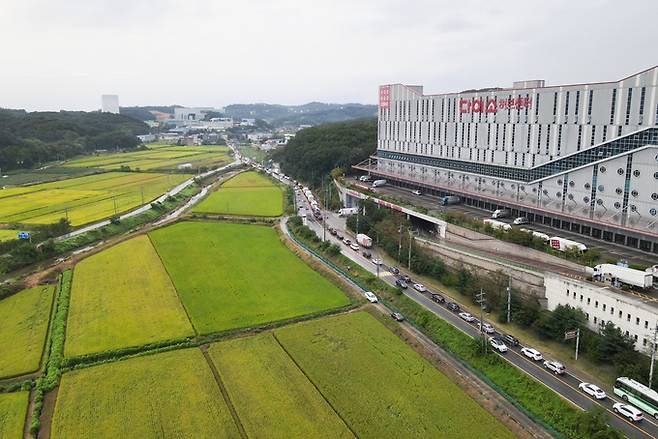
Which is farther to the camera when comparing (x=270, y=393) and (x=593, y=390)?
(x=270, y=393)

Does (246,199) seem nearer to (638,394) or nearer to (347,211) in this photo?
(347,211)

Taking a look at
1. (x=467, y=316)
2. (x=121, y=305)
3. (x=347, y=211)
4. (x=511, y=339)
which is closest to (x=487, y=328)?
(x=467, y=316)

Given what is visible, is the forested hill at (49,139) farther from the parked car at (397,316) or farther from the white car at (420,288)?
the parked car at (397,316)

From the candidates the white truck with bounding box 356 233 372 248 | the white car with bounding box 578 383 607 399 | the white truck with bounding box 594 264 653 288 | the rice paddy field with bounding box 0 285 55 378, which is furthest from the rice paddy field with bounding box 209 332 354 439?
the white truck with bounding box 356 233 372 248

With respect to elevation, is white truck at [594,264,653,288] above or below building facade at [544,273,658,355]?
above

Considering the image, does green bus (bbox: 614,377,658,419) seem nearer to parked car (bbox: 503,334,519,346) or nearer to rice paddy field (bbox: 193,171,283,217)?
parked car (bbox: 503,334,519,346)
